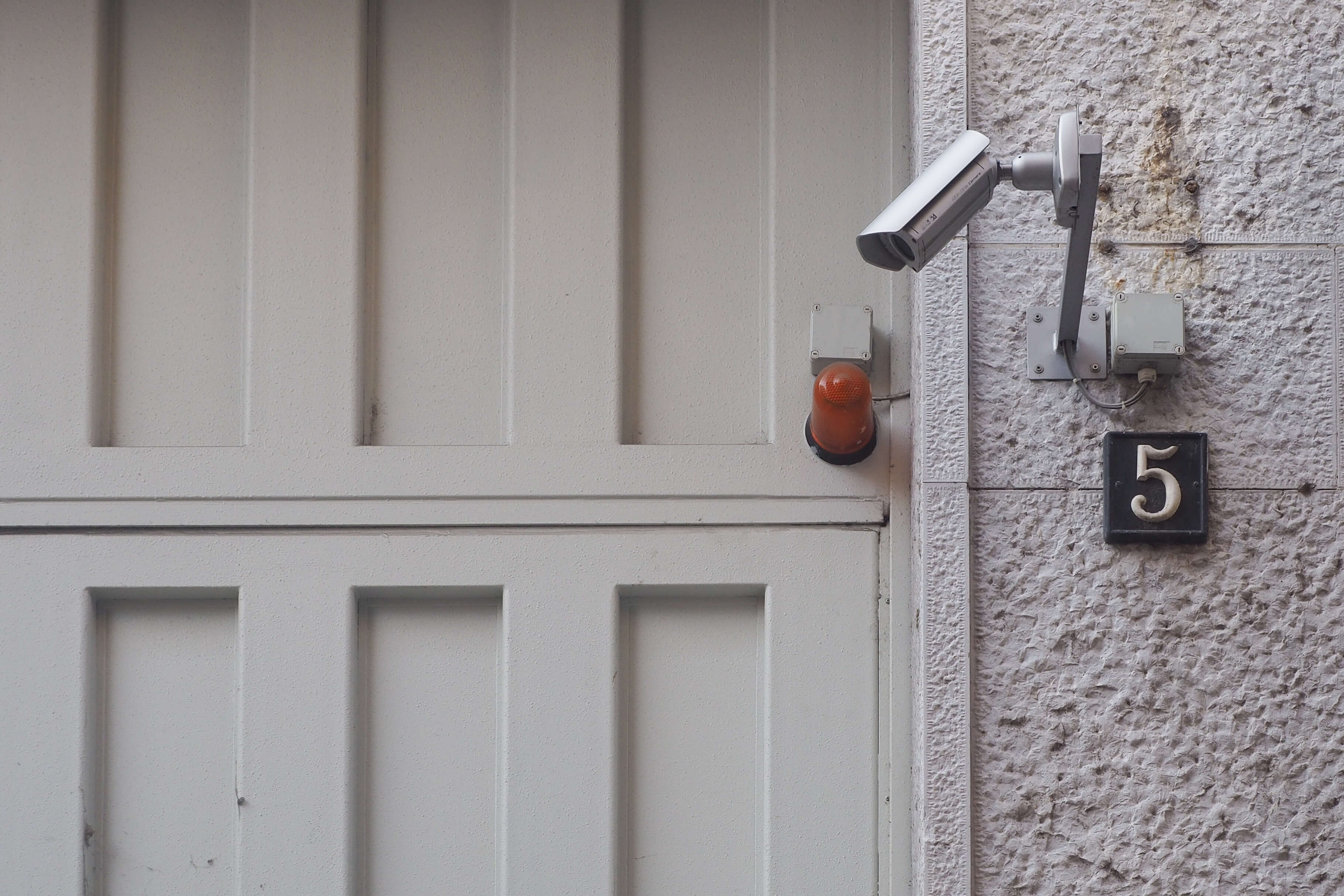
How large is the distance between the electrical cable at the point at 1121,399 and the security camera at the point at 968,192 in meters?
0.18

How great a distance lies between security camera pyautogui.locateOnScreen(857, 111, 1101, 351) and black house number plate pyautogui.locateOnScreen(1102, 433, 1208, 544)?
0.96 feet

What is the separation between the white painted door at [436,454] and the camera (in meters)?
1.17

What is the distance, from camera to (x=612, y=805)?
3.83 feet

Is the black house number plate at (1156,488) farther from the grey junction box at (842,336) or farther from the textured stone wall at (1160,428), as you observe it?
the grey junction box at (842,336)

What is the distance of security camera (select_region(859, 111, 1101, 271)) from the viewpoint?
0.84m

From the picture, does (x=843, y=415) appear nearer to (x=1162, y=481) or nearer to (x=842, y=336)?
(x=842, y=336)

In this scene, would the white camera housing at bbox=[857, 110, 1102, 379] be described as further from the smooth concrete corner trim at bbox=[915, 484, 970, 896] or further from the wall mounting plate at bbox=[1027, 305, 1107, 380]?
the smooth concrete corner trim at bbox=[915, 484, 970, 896]

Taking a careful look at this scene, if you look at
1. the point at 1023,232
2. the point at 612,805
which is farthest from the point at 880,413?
the point at 612,805

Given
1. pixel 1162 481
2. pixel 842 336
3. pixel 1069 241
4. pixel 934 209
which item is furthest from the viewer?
pixel 842 336

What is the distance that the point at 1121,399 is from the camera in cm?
109

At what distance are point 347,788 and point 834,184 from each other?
105cm

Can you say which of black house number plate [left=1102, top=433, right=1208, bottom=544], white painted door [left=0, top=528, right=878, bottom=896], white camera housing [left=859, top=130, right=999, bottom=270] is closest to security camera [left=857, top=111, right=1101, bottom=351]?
white camera housing [left=859, top=130, right=999, bottom=270]

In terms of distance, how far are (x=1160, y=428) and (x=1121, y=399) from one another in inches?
2.3

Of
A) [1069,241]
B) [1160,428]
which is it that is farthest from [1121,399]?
[1069,241]
